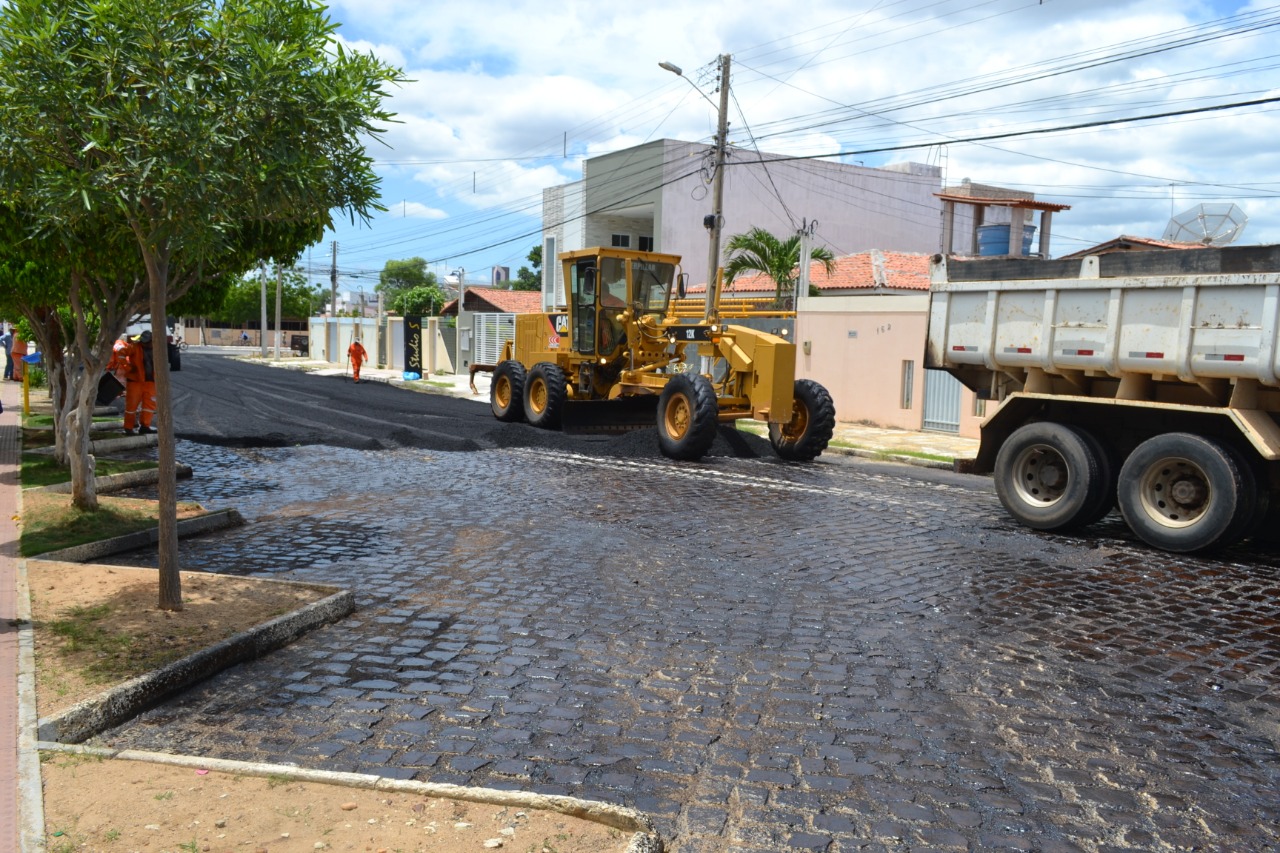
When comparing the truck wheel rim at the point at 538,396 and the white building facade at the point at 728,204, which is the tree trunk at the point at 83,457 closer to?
the truck wheel rim at the point at 538,396

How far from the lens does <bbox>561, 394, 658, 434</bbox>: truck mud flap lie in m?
18.3

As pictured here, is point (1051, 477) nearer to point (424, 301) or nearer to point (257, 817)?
point (257, 817)

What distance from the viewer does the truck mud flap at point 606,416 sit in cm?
1831

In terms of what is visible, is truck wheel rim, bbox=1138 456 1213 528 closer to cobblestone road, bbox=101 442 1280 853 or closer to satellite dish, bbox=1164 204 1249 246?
cobblestone road, bbox=101 442 1280 853

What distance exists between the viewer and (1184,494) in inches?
372

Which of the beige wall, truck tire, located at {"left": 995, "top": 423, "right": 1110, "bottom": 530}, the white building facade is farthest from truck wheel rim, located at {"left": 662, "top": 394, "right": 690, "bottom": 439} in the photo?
the white building facade

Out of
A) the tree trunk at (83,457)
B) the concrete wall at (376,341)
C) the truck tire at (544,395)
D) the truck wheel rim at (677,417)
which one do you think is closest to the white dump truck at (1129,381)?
the truck wheel rim at (677,417)

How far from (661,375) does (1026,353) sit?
738 cm

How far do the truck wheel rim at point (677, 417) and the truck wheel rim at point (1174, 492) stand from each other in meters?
6.86

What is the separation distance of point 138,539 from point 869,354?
1580 cm

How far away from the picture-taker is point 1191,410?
922cm

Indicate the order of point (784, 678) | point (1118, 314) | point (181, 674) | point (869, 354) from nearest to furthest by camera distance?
point (181, 674)
point (784, 678)
point (1118, 314)
point (869, 354)

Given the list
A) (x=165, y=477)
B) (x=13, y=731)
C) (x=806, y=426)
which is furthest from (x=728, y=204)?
(x=13, y=731)

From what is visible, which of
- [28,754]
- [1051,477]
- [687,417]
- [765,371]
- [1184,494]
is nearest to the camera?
[28,754]
